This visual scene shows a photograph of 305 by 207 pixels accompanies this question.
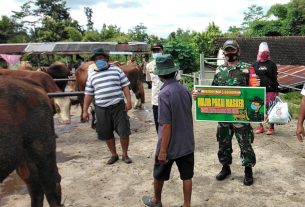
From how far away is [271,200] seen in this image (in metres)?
4.41

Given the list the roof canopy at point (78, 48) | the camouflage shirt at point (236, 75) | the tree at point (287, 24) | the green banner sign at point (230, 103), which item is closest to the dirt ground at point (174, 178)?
the green banner sign at point (230, 103)

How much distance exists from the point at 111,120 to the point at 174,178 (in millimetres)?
1481

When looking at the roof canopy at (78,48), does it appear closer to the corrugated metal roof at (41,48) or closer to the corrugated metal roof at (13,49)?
the corrugated metal roof at (41,48)

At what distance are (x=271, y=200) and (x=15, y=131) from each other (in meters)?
3.12

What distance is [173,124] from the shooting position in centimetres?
385

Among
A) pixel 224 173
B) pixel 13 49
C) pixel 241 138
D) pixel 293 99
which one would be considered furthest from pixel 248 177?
pixel 13 49

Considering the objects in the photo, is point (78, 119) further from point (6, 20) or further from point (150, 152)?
point (6, 20)

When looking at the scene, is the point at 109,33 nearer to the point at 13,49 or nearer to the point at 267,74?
the point at 13,49

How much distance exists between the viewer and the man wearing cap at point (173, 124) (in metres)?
3.79

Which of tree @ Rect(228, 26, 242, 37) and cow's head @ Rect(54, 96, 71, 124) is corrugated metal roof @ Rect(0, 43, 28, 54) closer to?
cow's head @ Rect(54, 96, 71, 124)

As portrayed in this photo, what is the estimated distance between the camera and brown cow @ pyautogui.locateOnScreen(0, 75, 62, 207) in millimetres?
3215

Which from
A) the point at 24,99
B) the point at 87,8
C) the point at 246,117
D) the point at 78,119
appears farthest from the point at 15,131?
the point at 87,8

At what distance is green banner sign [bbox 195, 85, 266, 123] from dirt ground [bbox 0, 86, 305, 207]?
0.96 m

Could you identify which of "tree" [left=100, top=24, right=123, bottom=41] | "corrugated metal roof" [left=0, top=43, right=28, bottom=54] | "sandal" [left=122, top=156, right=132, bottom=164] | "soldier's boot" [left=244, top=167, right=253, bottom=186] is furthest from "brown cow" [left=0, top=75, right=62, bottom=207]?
"tree" [left=100, top=24, right=123, bottom=41]
